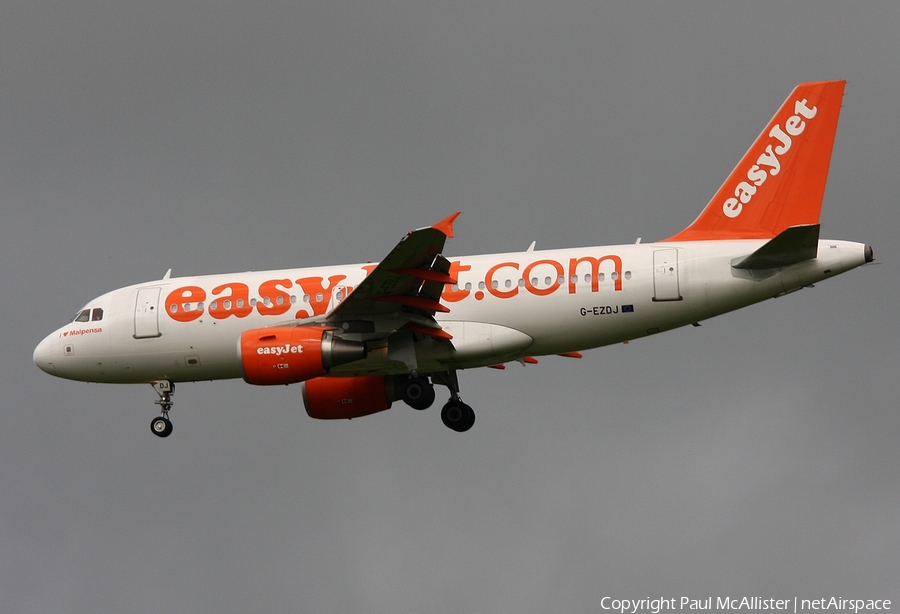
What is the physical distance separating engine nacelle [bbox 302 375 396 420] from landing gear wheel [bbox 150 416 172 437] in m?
3.81

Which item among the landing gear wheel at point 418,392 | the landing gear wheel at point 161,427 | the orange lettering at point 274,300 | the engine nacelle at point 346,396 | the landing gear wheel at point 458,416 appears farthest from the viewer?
the landing gear wheel at point 161,427

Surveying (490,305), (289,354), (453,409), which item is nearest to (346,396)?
(453,409)

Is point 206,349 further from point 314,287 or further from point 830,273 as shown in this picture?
point 830,273

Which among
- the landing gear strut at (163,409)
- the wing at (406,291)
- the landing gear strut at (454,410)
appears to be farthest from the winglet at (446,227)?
the landing gear strut at (163,409)

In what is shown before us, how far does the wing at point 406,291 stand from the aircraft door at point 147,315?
5824 millimetres

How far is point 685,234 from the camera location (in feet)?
107

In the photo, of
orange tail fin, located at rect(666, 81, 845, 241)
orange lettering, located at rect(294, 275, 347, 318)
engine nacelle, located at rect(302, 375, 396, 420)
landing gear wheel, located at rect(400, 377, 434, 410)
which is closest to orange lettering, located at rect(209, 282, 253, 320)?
orange lettering, located at rect(294, 275, 347, 318)

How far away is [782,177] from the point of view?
107 feet

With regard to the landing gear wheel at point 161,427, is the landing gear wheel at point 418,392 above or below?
above

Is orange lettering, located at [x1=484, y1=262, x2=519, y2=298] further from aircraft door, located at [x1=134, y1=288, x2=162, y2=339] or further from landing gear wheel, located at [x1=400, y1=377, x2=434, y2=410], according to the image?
aircraft door, located at [x1=134, y1=288, x2=162, y2=339]

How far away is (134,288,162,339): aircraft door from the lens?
34.3 meters

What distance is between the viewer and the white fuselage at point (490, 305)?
30953mm

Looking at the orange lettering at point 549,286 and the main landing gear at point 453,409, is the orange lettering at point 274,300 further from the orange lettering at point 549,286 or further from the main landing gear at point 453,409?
the orange lettering at point 549,286

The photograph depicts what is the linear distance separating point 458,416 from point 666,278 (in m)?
7.15
